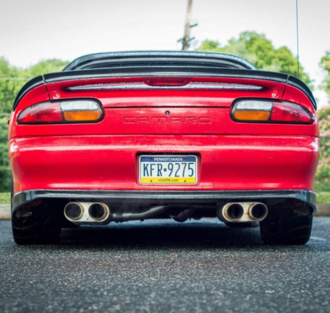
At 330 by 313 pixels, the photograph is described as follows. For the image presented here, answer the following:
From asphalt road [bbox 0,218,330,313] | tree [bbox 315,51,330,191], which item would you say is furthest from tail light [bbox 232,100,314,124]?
tree [bbox 315,51,330,191]

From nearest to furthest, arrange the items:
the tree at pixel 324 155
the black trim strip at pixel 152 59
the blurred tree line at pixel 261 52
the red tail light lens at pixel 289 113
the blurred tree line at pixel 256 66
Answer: the red tail light lens at pixel 289 113 → the black trim strip at pixel 152 59 → the tree at pixel 324 155 → the blurred tree line at pixel 256 66 → the blurred tree line at pixel 261 52

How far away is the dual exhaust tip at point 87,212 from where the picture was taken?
13.3ft

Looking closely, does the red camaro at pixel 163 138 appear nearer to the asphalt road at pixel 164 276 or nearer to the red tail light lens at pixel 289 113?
the red tail light lens at pixel 289 113

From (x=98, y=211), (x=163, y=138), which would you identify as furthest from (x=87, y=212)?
(x=163, y=138)

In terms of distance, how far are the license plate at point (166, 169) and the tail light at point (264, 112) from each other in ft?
1.38

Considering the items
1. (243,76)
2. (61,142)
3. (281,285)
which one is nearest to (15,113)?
(61,142)

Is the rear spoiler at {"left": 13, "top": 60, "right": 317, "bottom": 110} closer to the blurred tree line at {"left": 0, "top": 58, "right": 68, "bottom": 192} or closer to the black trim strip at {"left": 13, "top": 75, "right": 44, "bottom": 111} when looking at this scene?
the black trim strip at {"left": 13, "top": 75, "right": 44, "bottom": 111}

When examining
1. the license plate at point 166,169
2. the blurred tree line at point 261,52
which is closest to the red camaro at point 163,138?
the license plate at point 166,169

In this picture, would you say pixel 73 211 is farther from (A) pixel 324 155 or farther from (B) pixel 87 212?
(A) pixel 324 155

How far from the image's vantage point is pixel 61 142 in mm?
3902

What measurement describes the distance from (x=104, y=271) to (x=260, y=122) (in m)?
1.43

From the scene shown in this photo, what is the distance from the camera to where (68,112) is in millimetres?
3932

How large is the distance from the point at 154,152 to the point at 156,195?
0.27 m

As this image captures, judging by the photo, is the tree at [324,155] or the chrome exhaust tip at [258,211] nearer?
the chrome exhaust tip at [258,211]
